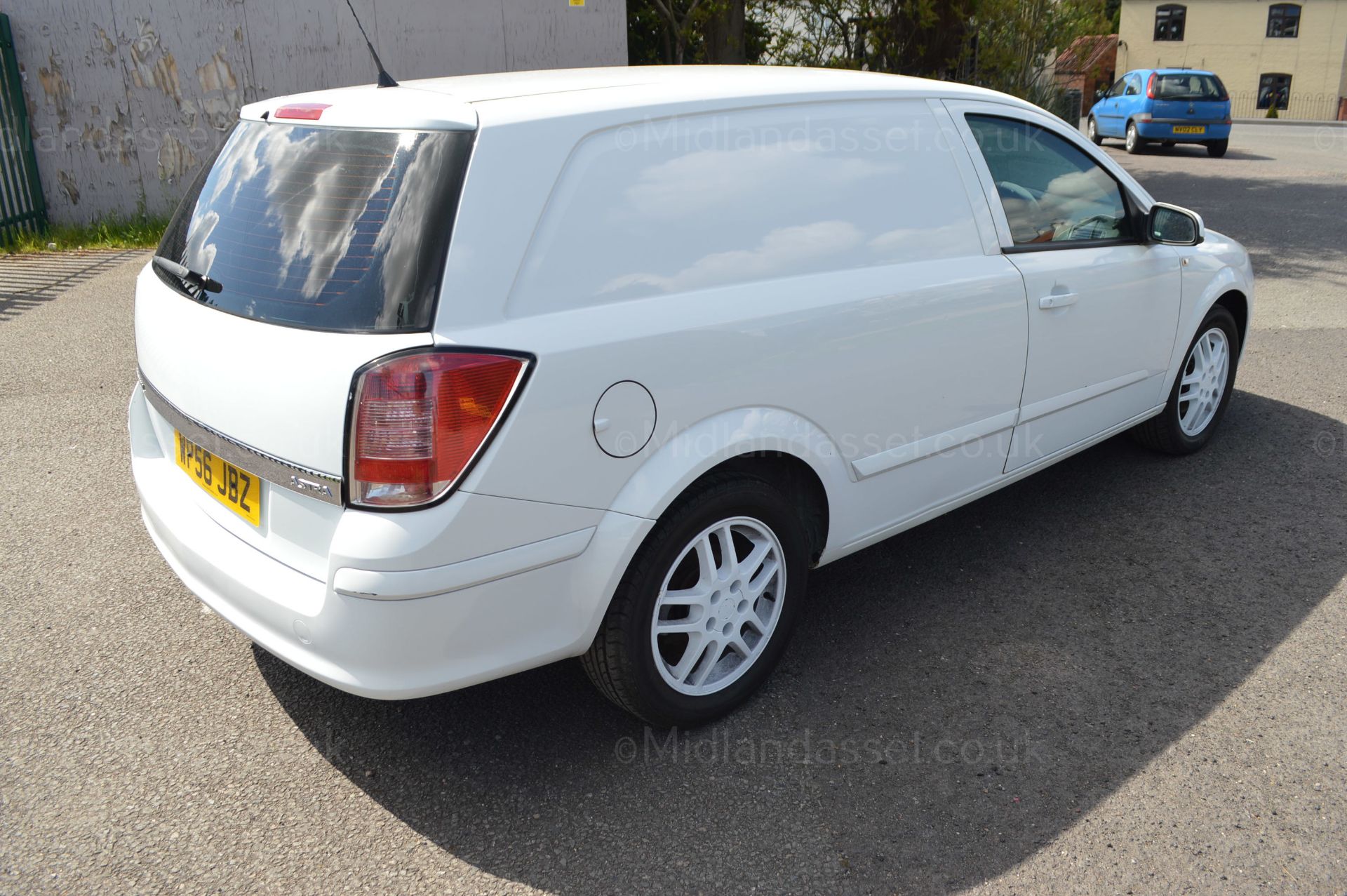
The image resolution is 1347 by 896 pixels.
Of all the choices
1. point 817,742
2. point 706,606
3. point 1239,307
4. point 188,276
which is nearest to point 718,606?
point 706,606

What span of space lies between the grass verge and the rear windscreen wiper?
25.9ft

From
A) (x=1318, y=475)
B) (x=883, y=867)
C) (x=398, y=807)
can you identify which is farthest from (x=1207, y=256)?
(x=398, y=807)

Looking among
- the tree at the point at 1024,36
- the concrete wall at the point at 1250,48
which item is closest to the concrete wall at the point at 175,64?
the tree at the point at 1024,36

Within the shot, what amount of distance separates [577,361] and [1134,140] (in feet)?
67.5

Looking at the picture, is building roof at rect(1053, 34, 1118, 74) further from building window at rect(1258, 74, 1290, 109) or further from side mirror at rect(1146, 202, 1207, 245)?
building window at rect(1258, 74, 1290, 109)

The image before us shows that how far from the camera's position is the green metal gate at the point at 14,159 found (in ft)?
32.0

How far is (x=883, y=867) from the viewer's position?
2529 mm

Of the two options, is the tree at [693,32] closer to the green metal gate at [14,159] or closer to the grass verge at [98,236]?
the grass verge at [98,236]

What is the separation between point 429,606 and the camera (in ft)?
7.78

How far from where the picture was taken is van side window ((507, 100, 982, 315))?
257 centimetres

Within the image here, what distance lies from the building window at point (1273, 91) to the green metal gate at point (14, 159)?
4663 cm

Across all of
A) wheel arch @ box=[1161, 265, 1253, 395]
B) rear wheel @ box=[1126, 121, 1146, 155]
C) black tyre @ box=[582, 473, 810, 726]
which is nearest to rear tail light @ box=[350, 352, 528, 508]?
black tyre @ box=[582, 473, 810, 726]

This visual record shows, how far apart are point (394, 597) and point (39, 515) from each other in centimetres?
288

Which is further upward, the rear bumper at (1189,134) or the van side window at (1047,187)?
the van side window at (1047,187)
